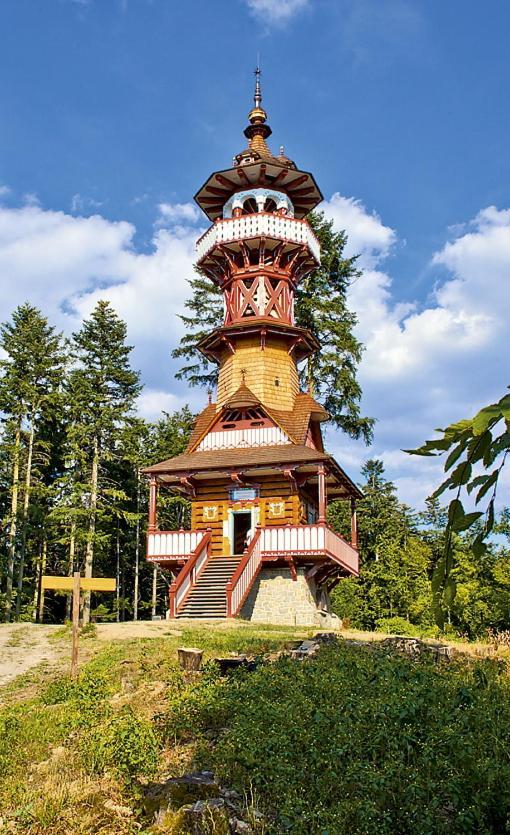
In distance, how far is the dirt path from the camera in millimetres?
14008

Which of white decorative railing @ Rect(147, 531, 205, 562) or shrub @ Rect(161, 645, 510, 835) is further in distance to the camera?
white decorative railing @ Rect(147, 531, 205, 562)

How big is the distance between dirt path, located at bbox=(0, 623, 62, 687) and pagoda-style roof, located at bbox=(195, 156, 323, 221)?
19106 millimetres

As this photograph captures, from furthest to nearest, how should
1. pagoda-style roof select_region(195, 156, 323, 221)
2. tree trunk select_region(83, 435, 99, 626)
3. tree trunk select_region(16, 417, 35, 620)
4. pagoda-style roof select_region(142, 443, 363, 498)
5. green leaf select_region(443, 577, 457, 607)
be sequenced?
tree trunk select_region(16, 417, 35, 620) < tree trunk select_region(83, 435, 99, 626) < pagoda-style roof select_region(195, 156, 323, 221) < pagoda-style roof select_region(142, 443, 363, 498) < green leaf select_region(443, 577, 457, 607)

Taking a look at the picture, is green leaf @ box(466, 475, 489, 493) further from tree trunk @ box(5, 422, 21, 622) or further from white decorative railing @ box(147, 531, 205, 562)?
tree trunk @ box(5, 422, 21, 622)

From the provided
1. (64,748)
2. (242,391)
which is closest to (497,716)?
(64,748)

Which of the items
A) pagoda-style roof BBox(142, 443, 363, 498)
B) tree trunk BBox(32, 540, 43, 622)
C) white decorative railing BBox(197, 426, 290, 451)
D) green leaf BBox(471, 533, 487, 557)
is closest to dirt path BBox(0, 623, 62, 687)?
pagoda-style roof BBox(142, 443, 363, 498)

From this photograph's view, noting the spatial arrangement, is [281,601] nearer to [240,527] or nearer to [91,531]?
[240,527]

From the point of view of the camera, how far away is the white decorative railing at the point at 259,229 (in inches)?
1155

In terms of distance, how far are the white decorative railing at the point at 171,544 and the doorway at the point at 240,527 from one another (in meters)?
1.37

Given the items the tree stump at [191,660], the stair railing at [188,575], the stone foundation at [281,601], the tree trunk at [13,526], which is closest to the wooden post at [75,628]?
the tree stump at [191,660]

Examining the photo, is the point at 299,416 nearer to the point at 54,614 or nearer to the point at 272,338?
the point at 272,338

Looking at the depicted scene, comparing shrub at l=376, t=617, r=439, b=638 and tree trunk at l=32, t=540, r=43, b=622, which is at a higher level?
tree trunk at l=32, t=540, r=43, b=622

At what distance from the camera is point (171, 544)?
25109 mm

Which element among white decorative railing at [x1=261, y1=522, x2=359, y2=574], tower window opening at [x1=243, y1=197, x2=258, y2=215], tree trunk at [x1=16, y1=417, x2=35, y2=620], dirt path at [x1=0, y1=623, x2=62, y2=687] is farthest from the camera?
tree trunk at [x1=16, y1=417, x2=35, y2=620]
